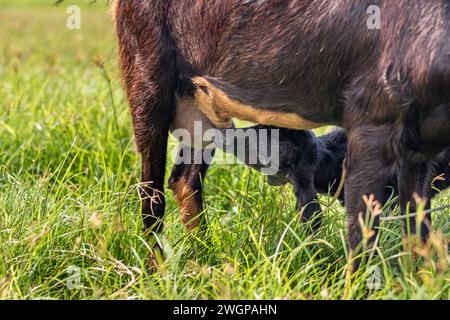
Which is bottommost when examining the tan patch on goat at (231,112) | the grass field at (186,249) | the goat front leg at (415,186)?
the grass field at (186,249)

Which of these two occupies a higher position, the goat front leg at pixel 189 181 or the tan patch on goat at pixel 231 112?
the tan patch on goat at pixel 231 112

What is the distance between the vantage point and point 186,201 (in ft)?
16.2

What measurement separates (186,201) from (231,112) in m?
0.69

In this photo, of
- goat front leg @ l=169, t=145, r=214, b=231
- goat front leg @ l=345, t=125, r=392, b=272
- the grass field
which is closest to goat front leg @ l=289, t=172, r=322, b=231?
the grass field

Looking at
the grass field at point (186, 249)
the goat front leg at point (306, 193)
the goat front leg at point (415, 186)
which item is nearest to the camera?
the grass field at point (186, 249)

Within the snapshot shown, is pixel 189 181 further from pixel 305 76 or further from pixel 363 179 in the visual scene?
pixel 363 179

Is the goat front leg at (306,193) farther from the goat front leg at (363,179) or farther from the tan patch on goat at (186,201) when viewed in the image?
the goat front leg at (363,179)

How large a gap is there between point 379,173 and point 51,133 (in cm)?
305

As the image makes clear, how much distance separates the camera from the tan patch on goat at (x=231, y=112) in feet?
14.1

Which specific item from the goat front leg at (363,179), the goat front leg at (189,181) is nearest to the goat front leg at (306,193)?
the goat front leg at (189,181)

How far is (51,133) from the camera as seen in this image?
622cm

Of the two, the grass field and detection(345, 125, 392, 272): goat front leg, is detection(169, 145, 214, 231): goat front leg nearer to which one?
the grass field
